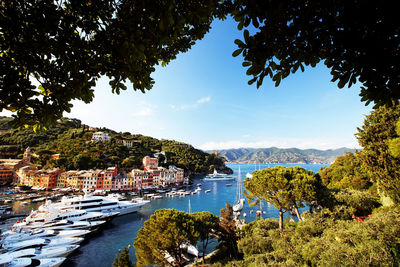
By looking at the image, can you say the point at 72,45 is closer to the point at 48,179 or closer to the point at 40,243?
the point at 40,243

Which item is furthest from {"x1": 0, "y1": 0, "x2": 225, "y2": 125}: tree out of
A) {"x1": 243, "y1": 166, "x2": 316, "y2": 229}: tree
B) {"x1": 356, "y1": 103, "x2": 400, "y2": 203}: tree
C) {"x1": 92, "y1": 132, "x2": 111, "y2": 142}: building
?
{"x1": 92, "y1": 132, "x2": 111, "y2": 142}: building

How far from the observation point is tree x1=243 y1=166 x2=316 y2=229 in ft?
40.7

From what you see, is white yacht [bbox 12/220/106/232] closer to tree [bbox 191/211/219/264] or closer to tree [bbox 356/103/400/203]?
tree [bbox 191/211/219/264]

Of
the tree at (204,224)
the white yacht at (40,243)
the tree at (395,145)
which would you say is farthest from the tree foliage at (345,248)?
the white yacht at (40,243)

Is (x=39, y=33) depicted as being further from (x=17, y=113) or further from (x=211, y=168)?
(x=211, y=168)

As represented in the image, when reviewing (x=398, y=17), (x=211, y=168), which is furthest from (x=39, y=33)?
(x=211, y=168)

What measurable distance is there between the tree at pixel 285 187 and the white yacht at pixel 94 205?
73.2 ft

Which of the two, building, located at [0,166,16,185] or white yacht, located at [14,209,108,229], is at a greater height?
building, located at [0,166,16,185]

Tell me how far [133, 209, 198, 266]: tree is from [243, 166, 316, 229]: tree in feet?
23.0

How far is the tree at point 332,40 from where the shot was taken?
1201 mm

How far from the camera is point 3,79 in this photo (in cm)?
168

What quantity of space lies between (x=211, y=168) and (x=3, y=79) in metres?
86.8

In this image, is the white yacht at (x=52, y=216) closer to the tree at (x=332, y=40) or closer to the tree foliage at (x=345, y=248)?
the tree foliage at (x=345, y=248)

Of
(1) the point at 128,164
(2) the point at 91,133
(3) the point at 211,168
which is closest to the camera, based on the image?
(1) the point at 128,164
